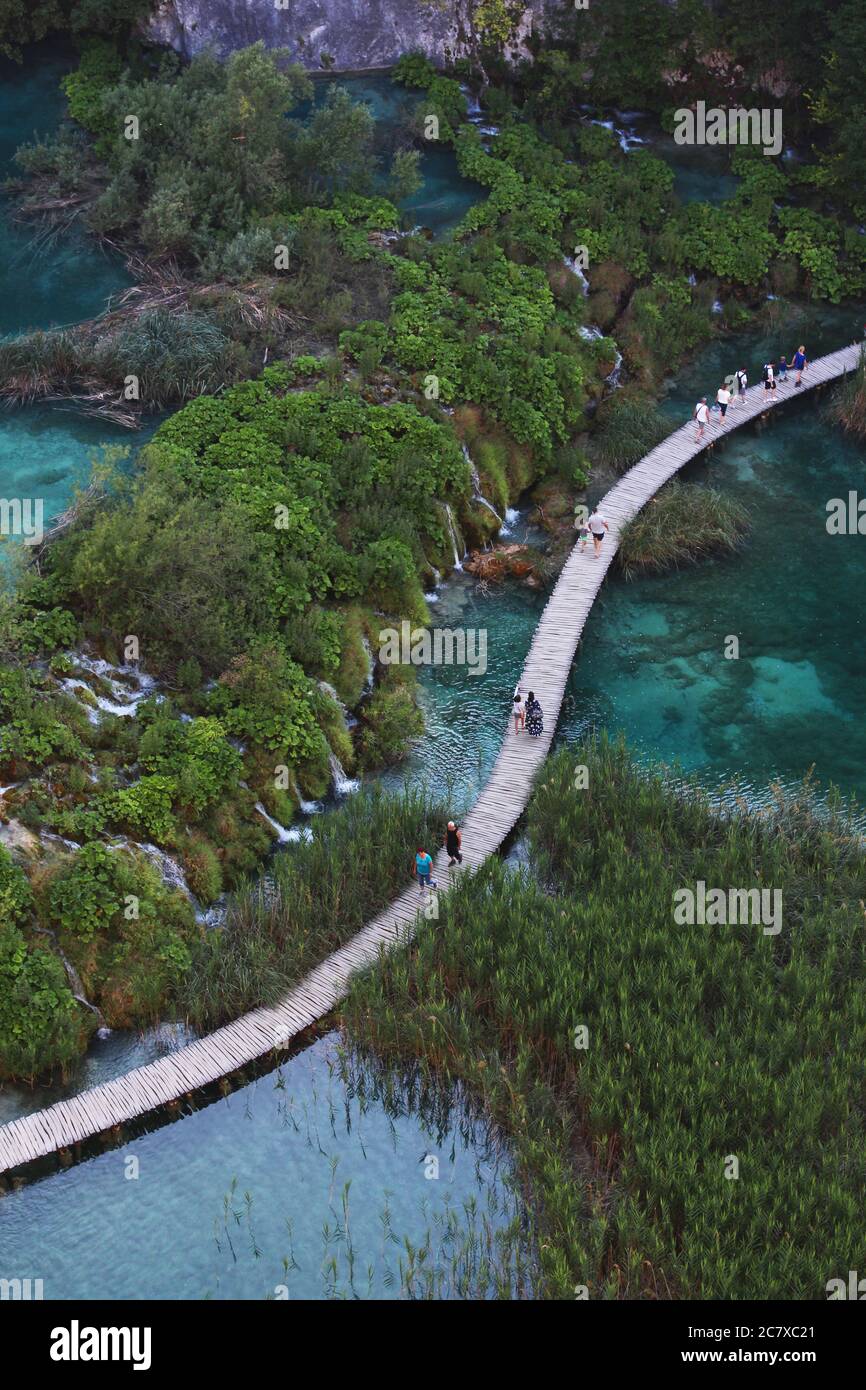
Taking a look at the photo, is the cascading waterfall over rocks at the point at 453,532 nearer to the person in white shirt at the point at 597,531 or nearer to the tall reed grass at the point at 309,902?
the person in white shirt at the point at 597,531

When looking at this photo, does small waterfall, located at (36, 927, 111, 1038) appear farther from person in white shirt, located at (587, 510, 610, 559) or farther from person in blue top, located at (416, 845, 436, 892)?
person in white shirt, located at (587, 510, 610, 559)

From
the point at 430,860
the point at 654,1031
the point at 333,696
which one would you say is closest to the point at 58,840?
the point at 430,860

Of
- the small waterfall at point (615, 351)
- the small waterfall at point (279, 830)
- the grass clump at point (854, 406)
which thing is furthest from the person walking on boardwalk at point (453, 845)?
the grass clump at point (854, 406)

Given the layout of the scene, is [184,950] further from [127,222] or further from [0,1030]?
[127,222]

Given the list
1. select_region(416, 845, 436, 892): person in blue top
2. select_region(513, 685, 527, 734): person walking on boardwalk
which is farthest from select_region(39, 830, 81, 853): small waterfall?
select_region(513, 685, 527, 734): person walking on boardwalk

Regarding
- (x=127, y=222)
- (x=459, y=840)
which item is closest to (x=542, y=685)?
(x=459, y=840)

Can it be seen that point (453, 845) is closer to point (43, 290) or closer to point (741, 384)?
point (741, 384)

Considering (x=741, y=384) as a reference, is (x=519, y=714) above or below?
below
